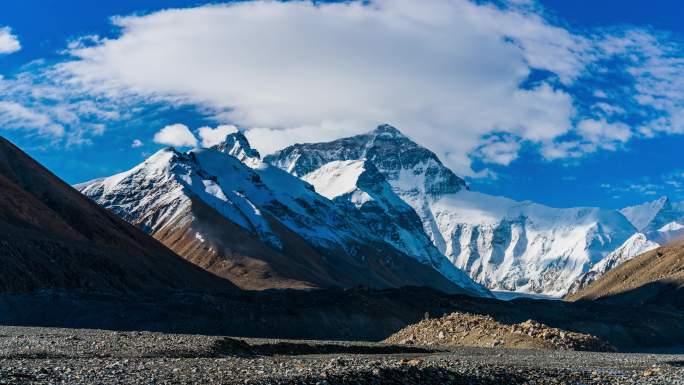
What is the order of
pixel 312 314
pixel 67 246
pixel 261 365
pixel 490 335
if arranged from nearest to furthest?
pixel 261 365 < pixel 490 335 < pixel 312 314 < pixel 67 246

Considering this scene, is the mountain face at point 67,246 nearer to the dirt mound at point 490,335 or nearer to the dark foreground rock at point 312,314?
the dark foreground rock at point 312,314

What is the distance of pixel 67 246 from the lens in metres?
143

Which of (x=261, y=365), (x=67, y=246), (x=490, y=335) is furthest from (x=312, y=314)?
(x=261, y=365)

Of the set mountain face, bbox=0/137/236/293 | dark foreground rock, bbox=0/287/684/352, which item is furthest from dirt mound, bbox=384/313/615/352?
mountain face, bbox=0/137/236/293

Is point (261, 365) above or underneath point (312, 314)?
underneath

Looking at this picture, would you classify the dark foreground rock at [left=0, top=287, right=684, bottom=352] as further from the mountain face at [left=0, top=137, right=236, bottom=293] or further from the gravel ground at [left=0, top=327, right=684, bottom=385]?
the gravel ground at [left=0, top=327, right=684, bottom=385]

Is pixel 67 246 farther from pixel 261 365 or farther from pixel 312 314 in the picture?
pixel 261 365

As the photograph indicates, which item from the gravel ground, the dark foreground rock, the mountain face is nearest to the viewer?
the gravel ground

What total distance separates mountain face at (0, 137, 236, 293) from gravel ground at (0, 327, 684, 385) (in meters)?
66.1

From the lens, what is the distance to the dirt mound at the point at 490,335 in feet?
254

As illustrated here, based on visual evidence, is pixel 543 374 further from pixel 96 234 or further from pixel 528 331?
pixel 96 234

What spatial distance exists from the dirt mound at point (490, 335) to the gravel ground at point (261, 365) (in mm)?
7978

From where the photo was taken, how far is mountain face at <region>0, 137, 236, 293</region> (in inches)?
4983

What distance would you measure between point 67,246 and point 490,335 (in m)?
84.6
